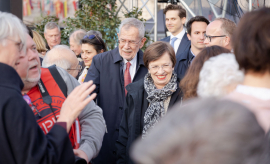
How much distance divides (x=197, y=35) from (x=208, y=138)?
3.68 metres

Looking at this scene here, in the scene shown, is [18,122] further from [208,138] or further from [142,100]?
[142,100]

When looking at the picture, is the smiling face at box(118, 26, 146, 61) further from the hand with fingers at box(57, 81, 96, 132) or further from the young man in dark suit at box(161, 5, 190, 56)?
the hand with fingers at box(57, 81, 96, 132)

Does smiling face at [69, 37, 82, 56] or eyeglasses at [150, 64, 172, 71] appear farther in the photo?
smiling face at [69, 37, 82, 56]

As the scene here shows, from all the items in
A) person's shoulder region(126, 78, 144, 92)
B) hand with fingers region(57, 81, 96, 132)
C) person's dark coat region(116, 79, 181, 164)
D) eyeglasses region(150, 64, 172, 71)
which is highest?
eyeglasses region(150, 64, 172, 71)

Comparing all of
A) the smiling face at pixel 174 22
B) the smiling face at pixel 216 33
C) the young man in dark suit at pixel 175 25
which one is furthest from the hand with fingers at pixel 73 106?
the smiling face at pixel 174 22

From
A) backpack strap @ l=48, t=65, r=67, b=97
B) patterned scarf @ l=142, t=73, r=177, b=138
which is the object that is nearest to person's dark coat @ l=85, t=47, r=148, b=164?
patterned scarf @ l=142, t=73, r=177, b=138

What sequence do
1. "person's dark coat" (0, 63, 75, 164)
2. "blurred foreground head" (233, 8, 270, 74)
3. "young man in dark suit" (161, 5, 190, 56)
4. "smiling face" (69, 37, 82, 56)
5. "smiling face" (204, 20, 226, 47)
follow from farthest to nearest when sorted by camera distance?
"smiling face" (69, 37, 82, 56) < "young man in dark suit" (161, 5, 190, 56) < "smiling face" (204, 20, 226, 47) < "person's dark coat" (0, 63, 75, 164) < "blurred foreground head" (233, 8, 270, 74)

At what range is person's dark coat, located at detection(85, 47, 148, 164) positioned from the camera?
355 centimetres

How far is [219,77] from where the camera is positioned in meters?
1.59

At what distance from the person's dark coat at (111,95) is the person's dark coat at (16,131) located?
2011 mm

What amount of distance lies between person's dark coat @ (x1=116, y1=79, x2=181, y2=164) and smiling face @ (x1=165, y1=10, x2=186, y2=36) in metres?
A: 2.49

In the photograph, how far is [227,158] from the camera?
2.27ft

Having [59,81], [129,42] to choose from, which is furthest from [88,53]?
[59,81]

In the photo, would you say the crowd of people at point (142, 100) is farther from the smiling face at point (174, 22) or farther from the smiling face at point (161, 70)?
the smiling face at point (174, 22)
